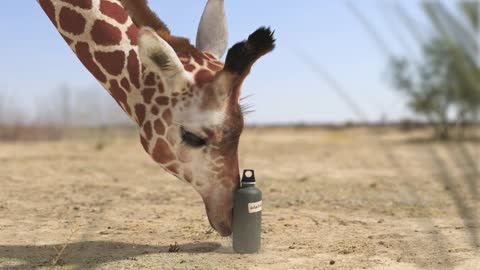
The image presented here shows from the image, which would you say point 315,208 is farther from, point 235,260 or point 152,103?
point 152,103

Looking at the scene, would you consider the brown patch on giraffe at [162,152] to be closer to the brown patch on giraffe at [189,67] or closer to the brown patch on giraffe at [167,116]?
the brown patch on giraffe at [167,116]

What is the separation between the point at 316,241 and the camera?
4652mm

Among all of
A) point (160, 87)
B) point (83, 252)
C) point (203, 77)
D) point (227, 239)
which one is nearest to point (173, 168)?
point (160, 87)

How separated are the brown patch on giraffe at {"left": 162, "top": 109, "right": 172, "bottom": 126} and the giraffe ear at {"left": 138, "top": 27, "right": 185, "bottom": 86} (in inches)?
8.6

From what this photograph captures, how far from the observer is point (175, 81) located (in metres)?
3.79

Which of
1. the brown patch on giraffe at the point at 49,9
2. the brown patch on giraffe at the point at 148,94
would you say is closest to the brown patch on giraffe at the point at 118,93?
the brown patch on giraffe at the point at 148,94

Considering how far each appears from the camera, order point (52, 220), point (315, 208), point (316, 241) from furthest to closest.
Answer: point (315, 208) < point (52, 220) < point (316, 241)

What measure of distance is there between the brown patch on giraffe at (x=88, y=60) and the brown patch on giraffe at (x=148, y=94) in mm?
452

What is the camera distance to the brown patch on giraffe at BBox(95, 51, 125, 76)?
4.09 meters

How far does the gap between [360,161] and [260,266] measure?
10549mm

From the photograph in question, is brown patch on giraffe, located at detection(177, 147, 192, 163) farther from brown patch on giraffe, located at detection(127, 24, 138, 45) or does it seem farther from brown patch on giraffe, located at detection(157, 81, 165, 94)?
brown patch on giraffe, located at detection(127, 24, 138, 45)

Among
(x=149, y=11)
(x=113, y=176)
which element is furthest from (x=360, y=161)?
(x=149, y=11)

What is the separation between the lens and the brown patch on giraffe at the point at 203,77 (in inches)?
148

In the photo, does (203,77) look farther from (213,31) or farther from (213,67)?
(213,31)
